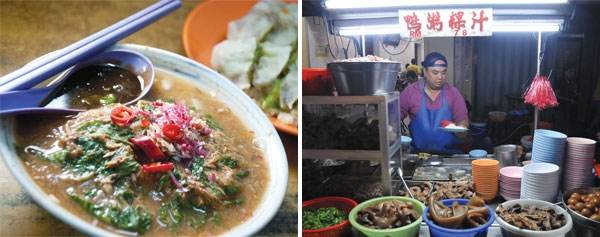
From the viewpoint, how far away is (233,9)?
203cm

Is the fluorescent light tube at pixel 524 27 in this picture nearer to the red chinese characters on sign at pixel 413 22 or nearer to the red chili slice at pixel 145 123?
the red chinese characters on sign at pixel 413 22

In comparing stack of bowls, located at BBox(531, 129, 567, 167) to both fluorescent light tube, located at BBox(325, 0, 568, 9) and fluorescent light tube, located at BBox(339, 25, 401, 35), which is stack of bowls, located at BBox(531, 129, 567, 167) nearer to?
fluorescent light tube, located at BBox(325, 0, 568, 9)

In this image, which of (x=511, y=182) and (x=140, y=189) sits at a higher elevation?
(x=140, y=189)

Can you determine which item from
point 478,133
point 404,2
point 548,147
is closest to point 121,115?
point 404,2

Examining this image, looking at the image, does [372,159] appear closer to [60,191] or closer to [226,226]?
[226,226]

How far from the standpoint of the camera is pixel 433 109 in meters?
2.08

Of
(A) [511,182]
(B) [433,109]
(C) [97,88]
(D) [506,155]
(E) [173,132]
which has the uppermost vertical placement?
(C) [97,88]

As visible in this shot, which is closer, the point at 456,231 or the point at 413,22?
the point at 456,231

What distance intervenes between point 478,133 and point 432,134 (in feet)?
0.71

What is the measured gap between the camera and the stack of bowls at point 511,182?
2037mm

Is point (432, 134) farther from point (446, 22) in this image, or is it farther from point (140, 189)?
point (140, 189)

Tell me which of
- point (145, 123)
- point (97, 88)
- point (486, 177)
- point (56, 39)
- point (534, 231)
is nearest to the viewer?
point (145, 123)

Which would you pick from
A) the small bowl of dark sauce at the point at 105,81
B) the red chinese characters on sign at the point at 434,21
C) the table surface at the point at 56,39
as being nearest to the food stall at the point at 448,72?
the red chinese characters on sign at the point at 434,21

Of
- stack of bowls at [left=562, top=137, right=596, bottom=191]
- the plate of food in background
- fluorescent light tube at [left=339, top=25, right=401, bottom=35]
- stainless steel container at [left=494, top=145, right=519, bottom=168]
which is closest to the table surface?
the plate of food in background
